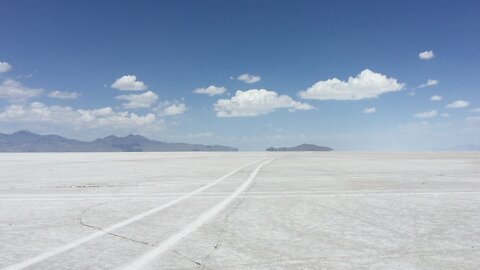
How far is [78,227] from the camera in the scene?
368 inches

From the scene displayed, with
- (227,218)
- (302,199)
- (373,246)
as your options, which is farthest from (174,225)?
(302,199)

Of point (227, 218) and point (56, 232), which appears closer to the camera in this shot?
point (56, 232)

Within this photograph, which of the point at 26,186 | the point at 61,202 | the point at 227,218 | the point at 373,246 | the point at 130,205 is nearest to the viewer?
the point at 373,246

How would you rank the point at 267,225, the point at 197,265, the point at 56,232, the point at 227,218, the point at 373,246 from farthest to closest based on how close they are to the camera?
the point at 227,218 → the point at 267,225 → the point at 56,232 → the point at 373,246 → the point at 197,265

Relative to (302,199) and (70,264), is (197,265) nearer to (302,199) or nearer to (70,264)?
(70,264)

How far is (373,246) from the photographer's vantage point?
24.4 ft

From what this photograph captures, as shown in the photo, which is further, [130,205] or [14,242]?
[130,205]

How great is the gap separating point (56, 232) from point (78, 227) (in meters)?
0.56

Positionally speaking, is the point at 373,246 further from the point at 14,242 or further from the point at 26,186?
the point at 26,186

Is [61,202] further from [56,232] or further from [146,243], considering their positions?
[146,243]

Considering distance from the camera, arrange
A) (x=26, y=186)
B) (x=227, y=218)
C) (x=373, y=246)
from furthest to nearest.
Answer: (x=26, y=186) → (x=227, y=218) → (x=373, y=246)

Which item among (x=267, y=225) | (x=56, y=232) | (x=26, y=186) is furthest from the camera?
(x=26, y=186)

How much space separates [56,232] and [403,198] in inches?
390

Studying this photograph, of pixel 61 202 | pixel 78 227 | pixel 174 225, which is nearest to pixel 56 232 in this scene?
pixel 78 227
